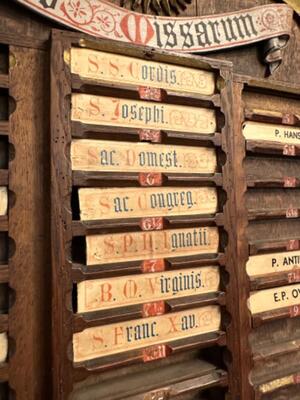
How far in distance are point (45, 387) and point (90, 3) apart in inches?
49.3

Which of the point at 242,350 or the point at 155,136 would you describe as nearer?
the point at 155,136

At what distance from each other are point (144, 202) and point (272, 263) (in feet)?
2.19

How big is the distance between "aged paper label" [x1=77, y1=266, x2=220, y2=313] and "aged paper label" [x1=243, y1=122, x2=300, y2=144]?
592mm

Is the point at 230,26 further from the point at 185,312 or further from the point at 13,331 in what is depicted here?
the point at 13,331

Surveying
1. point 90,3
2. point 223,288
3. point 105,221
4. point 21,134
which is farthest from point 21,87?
point 223,288

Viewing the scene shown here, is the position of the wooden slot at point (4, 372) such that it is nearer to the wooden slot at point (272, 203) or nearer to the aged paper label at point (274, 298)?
the aged paper label at point (274, 298)

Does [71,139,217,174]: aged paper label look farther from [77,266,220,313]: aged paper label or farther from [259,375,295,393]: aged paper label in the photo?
[259,375,295,393]: aged paper label

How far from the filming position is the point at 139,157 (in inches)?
48.7

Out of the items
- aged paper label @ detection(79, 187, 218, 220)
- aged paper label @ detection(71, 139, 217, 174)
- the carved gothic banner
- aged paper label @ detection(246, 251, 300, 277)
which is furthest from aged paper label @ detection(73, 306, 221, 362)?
the carved gothic banner

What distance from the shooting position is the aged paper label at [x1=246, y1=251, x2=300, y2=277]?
4.82 feet

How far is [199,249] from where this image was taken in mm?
1315

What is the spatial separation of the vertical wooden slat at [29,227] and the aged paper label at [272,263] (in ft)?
2.71

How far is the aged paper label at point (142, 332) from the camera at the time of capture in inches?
43.8

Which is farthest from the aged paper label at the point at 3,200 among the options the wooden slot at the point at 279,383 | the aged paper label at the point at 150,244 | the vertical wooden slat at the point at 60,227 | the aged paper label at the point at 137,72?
the wooden slot at the point at 279,383
